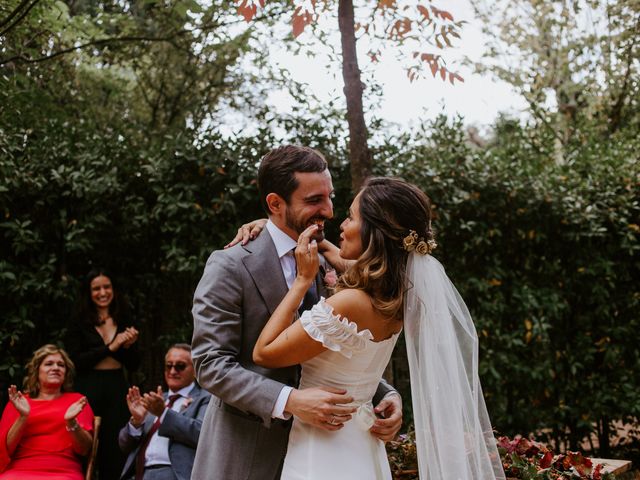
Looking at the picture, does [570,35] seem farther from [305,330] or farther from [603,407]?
[305,330]

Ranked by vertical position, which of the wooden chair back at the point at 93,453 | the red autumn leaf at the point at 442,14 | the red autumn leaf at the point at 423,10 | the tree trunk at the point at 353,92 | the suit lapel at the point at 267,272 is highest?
the red autumn leaf at the point at 423,10

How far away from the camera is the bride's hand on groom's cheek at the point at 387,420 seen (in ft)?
7.32

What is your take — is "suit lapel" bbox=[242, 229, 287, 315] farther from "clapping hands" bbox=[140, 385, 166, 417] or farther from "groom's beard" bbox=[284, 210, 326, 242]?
"clapping hands" bbox=[140, 385, 166, 417]

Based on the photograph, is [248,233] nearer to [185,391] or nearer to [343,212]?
[185,391]

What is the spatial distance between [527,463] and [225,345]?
7.04 feet

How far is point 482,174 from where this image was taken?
549cm

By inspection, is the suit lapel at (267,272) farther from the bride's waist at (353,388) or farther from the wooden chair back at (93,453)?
the wooden chair back at (93,453)

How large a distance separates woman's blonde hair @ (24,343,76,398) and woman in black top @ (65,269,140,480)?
0.14 meters

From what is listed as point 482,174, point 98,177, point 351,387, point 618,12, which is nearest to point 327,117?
point 482,174

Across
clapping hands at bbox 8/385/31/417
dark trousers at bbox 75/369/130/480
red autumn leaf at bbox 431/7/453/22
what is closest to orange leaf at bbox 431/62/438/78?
red autumn leaf at bbox 431/7/453/22

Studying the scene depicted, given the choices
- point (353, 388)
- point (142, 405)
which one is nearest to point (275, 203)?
point (353, 388)

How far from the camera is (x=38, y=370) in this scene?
14.5 feet

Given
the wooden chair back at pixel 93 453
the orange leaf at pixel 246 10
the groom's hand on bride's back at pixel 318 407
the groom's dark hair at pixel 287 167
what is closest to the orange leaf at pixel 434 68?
the orange leaf at pixel 246 10

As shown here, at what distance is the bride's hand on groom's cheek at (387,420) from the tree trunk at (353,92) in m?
2.02
